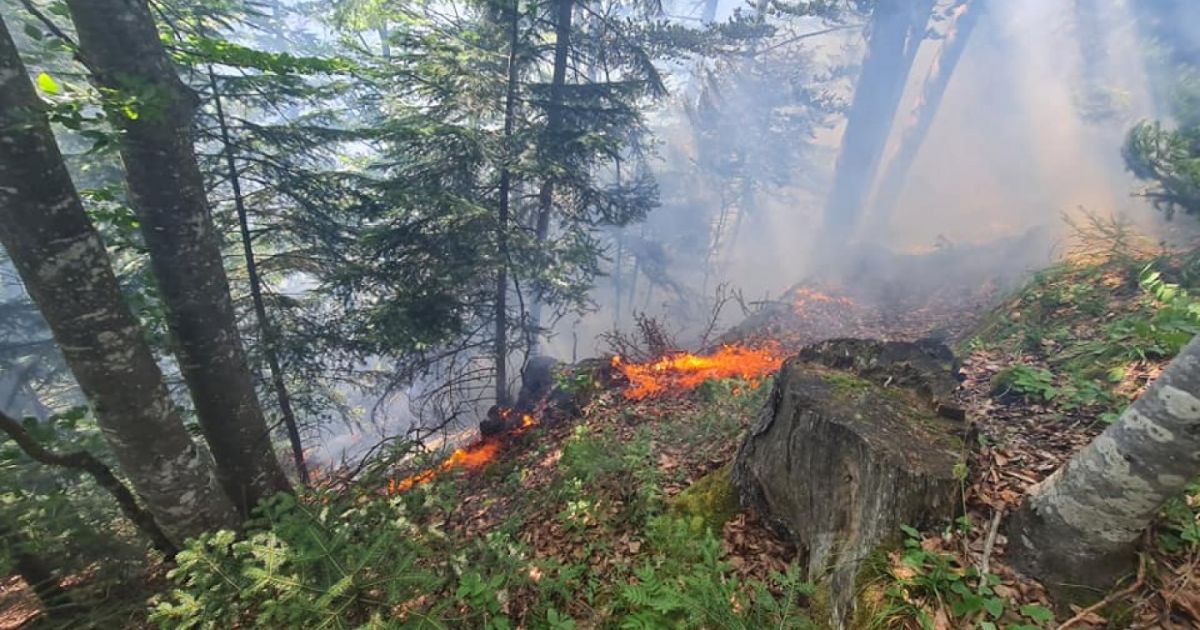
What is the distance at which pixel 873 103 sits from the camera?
95.7ft

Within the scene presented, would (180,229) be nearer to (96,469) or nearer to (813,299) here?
(96,469)

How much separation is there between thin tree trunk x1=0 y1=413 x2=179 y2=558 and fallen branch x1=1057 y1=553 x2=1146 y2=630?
575cm

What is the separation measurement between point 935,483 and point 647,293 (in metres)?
35.1

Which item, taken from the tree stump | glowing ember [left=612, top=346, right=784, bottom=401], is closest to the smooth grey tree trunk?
glowing ember [left=612, top=346, right=784, bottom=401]

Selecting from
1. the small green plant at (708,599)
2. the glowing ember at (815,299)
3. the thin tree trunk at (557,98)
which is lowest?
the glowing ember at (815,299)

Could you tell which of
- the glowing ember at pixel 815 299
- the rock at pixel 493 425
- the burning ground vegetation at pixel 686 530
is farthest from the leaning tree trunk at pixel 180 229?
the glowing ember at pixel 815 299

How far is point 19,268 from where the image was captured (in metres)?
2.97

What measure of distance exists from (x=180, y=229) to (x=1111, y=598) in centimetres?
657

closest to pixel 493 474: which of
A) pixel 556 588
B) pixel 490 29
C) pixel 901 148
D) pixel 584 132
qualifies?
pixel 556 588

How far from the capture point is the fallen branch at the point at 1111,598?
2209mm

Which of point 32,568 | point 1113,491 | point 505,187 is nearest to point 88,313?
point 32,568

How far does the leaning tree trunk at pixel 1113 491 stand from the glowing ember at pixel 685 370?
5129mm

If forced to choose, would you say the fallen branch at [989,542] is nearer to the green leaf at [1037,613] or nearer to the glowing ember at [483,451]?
the green leaf at [1037,613]

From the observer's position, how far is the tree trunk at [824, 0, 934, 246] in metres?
26.8
